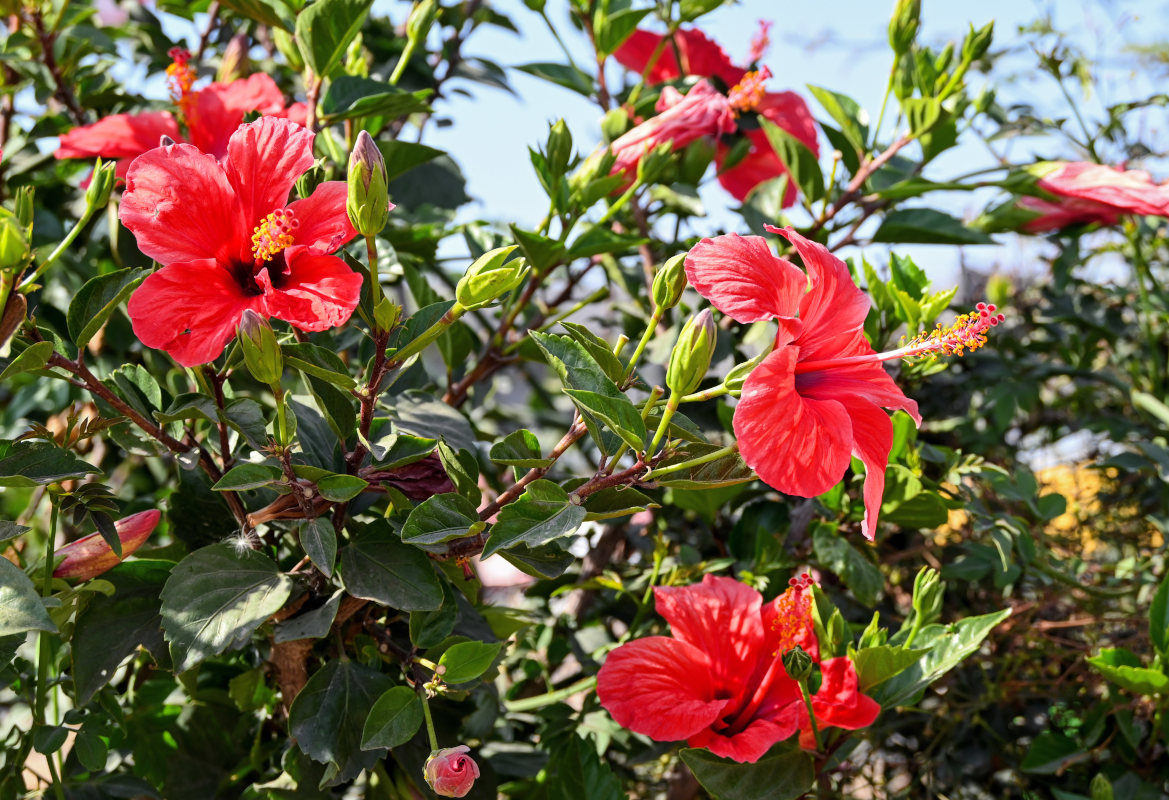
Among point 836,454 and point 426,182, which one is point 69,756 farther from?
point 426,182

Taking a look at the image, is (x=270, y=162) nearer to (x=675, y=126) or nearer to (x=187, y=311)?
(x=187, y=311)

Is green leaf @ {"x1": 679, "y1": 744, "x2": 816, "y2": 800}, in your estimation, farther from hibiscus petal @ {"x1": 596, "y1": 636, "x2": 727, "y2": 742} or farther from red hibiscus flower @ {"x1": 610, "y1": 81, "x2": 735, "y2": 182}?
red hibiscus flower @ {"x1": 610, "y1": 81, "x2": 735, "y2": 182}

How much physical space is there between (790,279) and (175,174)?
1.37 ft

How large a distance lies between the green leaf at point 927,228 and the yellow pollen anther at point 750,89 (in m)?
0.20

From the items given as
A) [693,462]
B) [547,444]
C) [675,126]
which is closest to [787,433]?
[693,462]

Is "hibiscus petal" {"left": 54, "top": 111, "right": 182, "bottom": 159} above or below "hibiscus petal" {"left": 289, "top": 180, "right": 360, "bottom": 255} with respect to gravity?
below

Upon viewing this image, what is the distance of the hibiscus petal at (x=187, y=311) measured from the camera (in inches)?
23.8

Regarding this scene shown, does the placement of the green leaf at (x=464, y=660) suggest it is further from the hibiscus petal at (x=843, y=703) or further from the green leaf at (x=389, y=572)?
the hibiscus petal at (x=843, y=703)

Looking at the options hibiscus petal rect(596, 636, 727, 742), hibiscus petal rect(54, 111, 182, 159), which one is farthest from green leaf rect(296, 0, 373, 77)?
hibiscus petal rect(596, 636, 727, 742)

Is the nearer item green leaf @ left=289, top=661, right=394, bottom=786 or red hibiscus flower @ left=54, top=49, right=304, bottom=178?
green leaf @ left=289, top=661, right=394, bottom=786

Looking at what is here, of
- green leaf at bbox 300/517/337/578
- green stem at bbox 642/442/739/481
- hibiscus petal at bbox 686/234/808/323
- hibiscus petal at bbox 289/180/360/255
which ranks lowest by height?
green leaf at bbox 300/517/337/578

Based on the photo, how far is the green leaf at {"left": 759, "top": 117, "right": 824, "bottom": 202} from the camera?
1.09m

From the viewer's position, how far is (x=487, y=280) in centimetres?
61

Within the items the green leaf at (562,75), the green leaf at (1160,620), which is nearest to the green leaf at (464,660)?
the green leaf at (1160,620)
